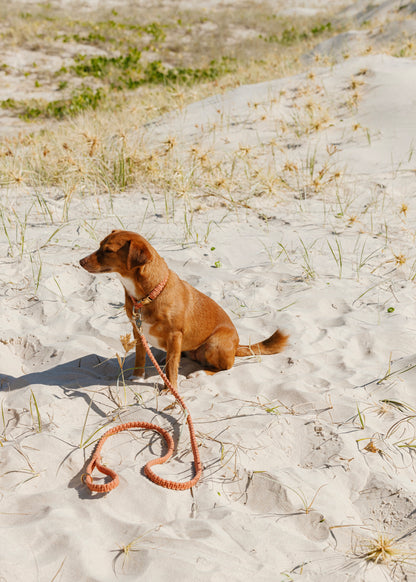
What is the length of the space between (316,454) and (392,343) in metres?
1.49

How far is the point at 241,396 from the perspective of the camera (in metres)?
3.36

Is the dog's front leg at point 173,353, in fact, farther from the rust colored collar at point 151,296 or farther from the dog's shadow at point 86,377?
the rust colored collar at point 151,296

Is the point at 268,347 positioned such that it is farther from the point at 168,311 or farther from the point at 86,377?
the point at 86,377

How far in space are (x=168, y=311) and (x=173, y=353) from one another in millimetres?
325

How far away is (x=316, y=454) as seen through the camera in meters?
2.75

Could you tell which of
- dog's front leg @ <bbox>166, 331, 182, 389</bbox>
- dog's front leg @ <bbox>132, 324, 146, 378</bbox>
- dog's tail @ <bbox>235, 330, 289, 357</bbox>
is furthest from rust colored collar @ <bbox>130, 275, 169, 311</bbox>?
dog's tail @ <bbox>235, 330, 289, 357</bbox>

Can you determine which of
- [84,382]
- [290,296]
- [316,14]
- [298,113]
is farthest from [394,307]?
[316,14]

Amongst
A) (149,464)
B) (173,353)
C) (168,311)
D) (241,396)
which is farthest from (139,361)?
(149,464)

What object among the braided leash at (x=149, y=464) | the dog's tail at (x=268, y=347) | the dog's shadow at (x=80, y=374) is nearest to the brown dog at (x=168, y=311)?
the dog's tail at (x=268, y=347)

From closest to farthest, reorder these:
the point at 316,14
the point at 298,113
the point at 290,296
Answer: the point at 290,296, the point at 298,113, the point at 316,14

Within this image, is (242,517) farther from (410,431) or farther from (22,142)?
(22,142)

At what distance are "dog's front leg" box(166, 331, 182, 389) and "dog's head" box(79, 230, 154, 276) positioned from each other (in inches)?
21.5

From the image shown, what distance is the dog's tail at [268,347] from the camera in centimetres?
374

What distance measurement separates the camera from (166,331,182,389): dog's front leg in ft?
11.0
